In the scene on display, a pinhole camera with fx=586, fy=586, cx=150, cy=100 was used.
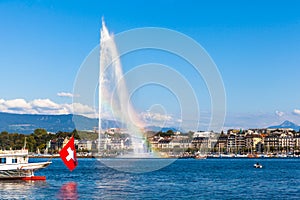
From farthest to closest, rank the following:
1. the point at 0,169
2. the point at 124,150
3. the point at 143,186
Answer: the point at 124,150, the point at 0,169, the point at 143,186

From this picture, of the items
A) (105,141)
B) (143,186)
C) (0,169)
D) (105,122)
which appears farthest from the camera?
(105,141)

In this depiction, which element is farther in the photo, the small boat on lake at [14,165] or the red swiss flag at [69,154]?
the red swiss flag at [69,154]

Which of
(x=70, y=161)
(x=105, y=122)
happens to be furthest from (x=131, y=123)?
(x=70, y=161)

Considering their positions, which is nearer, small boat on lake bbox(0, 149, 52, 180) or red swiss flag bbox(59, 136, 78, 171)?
small boat on lake bbox(0, 149, 52, 180)

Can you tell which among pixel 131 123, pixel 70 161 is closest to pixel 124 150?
pixel 131 123

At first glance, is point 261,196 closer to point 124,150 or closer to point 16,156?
point 16,156

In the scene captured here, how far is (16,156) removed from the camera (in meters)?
62.1

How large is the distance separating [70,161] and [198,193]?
796 inches

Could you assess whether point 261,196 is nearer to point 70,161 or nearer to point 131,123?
point 70,161

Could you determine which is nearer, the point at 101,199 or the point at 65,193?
the point at 101,199

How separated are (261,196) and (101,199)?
13.3 m

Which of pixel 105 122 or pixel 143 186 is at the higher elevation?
pixel 105 122

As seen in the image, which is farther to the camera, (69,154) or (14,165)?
(69,154)

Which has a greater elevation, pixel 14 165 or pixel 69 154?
pixel 69 154
